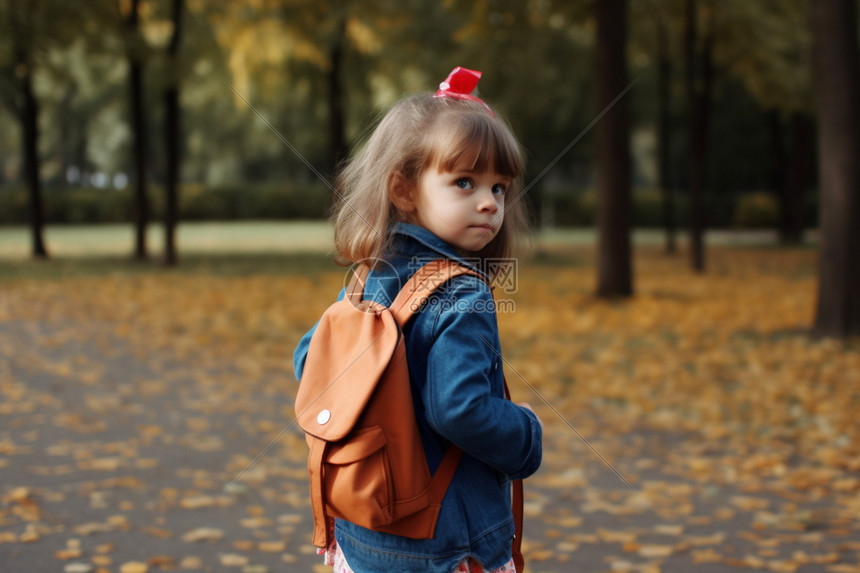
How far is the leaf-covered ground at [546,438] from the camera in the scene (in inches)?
148

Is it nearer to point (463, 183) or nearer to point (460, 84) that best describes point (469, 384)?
point (463, 183)

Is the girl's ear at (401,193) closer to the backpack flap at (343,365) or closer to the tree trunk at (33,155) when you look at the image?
the backpack flap at (343,365)

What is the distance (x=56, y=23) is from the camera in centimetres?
1478

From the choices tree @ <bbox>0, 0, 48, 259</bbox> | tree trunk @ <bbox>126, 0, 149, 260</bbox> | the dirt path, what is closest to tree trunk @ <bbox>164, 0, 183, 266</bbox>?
tree trunk @ <bbox>126, 0, 149, 260</bbox>

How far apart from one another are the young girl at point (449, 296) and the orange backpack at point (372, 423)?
37 millimetres

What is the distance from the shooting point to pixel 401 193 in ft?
5.67

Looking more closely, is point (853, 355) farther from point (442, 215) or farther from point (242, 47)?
point (242, 47)

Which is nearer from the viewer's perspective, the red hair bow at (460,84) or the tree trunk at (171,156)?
the red hair bow at (460,84)

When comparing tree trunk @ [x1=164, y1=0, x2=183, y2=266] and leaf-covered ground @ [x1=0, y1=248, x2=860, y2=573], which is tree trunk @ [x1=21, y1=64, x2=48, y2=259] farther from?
leaf-covered ground @ [x1=0, y1=248, x2=860, y2=573]

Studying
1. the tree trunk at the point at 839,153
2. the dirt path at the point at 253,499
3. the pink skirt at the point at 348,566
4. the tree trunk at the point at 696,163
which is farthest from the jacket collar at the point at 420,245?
the tree trunk at the point at 696,163

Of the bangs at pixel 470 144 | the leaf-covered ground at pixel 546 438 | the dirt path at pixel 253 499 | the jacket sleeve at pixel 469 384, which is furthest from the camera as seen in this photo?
the leaf-covered ground at pixel 546 438

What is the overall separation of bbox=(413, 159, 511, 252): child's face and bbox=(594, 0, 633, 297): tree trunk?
9.79 m

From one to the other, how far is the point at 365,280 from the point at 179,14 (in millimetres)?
17291

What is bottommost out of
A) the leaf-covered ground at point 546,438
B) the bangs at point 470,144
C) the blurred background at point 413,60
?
the leaf-covered ground at point 546,438
